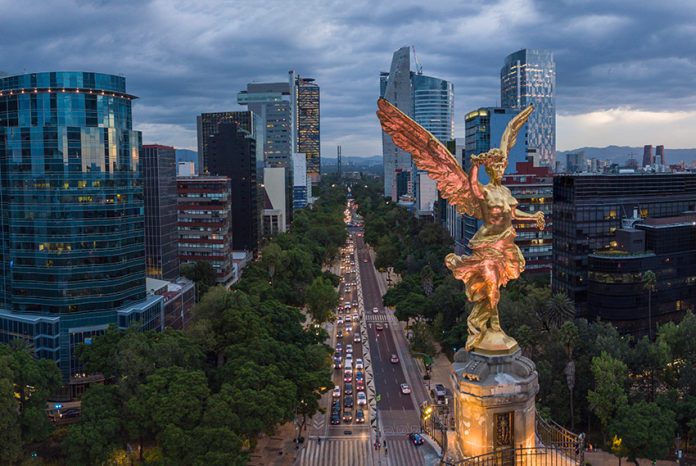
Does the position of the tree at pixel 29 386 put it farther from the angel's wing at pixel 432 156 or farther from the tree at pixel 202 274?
the tree at pixel 202 274

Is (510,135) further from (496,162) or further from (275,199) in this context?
(275,199)

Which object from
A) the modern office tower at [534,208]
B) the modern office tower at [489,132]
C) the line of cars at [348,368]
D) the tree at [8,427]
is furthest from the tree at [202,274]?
the tree at [8,427]

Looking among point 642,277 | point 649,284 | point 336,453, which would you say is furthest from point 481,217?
point 642,277

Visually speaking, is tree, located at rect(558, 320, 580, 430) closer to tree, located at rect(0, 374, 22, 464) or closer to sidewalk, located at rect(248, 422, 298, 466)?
sidewalk, located at rect(248, 422, 298, 466)

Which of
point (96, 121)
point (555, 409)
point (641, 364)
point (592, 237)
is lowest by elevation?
point (555, 409)

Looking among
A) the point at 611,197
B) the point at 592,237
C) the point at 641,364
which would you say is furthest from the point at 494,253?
the point at 611,197

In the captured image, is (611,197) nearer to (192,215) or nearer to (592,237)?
(592,237)
